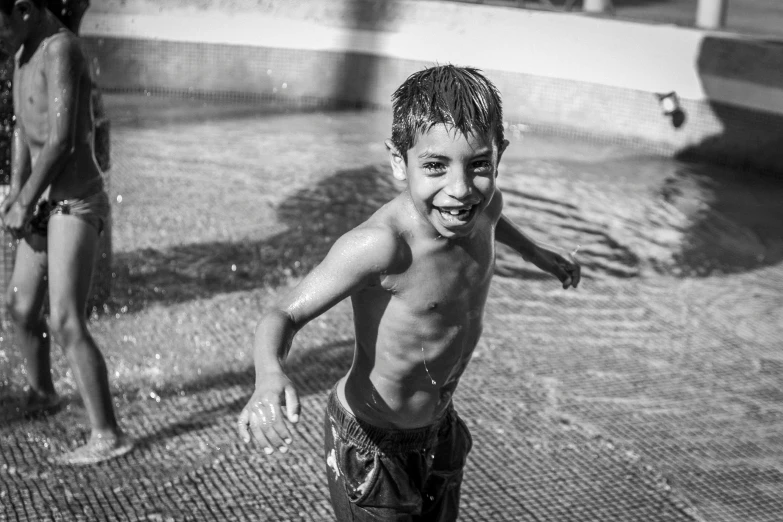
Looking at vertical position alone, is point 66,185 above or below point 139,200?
above

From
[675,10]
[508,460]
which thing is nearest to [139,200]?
[508,460]

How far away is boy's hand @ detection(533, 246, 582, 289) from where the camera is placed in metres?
3.00

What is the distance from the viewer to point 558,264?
3031mm

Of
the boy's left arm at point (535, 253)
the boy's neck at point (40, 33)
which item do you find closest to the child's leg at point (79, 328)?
the boy's neck at point (40, 33)

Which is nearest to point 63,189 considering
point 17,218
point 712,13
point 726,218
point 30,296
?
point 17,218

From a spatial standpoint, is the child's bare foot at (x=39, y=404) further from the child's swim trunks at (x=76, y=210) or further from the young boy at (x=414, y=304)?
the young boy at (x=414, y=304)

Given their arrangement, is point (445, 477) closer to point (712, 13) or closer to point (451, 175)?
point (451, 175)

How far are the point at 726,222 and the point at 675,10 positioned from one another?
7617mm

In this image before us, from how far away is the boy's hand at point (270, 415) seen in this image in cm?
198

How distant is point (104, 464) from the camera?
3.55 meters

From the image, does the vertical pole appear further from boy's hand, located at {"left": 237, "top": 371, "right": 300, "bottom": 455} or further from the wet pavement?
boy's hand, located at {"left": 237, "top": 371, "right": 300, "bottom": 455}

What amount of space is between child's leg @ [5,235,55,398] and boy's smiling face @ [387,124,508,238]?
204cm

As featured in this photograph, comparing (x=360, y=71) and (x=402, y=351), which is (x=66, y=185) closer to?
(x=402, y=351)

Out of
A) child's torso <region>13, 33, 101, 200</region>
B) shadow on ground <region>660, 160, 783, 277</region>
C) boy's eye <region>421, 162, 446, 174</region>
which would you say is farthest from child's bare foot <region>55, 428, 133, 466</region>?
shadow on ground <region>660, 160, 783, 277</region>
